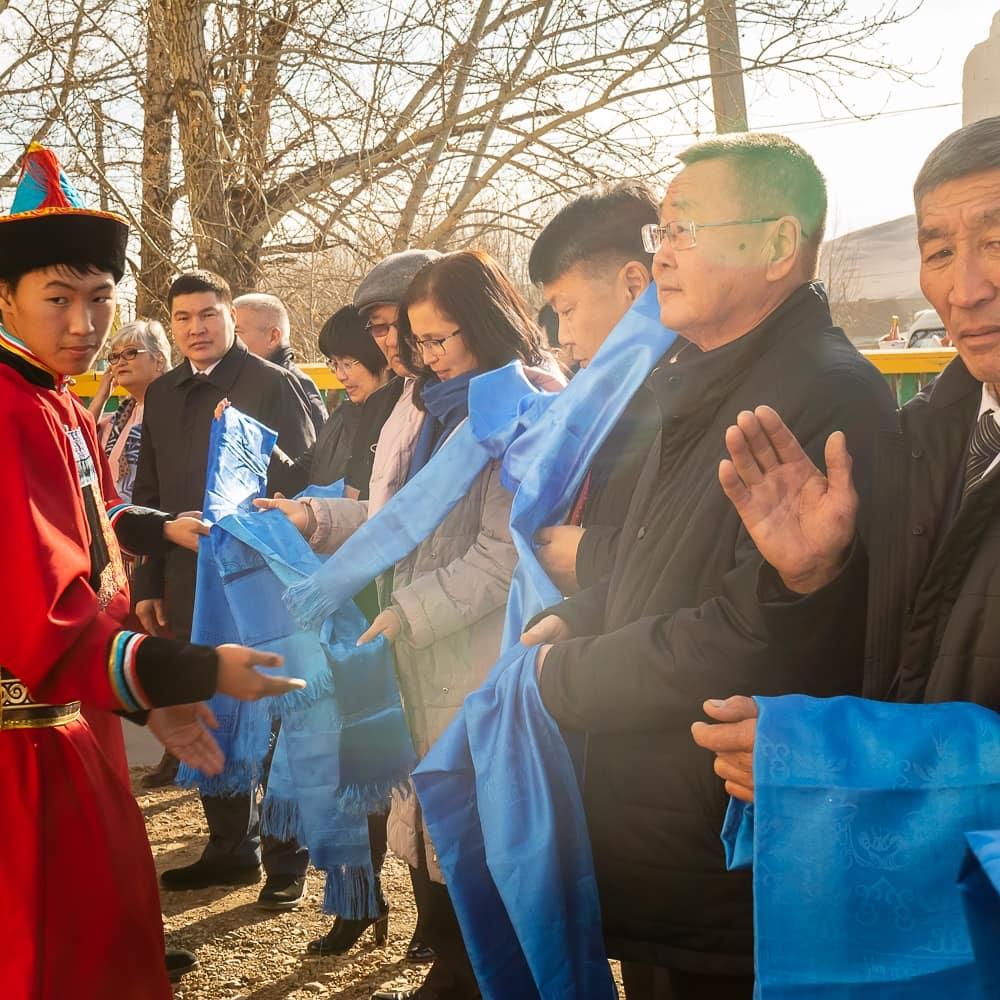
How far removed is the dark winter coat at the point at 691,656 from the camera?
1769 mm

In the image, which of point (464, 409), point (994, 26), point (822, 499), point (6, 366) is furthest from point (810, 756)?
point (994, 26)

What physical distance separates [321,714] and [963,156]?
2.37 metres

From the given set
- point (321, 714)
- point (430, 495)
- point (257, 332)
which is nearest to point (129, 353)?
point (257, 332)

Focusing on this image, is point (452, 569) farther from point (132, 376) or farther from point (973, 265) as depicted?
point (132, 376)

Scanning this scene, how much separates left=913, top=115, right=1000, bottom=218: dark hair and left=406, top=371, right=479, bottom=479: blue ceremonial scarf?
5.02 feet

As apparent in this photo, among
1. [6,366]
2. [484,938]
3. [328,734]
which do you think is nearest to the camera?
[6,366]

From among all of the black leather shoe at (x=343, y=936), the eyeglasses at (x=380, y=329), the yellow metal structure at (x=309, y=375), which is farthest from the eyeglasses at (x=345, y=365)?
the yellow metal structure at (x=309, y=375)

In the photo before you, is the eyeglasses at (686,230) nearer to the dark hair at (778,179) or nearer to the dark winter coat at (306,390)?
the dark hair at (778,179)

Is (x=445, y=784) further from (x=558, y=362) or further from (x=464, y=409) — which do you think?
(x=558, y=362)

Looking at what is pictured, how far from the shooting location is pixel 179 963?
362cm

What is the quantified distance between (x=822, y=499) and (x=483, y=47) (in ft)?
27.9

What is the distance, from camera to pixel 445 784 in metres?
2.38

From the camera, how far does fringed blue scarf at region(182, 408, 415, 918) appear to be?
3.28 m

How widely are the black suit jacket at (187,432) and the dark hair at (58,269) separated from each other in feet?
7.60
